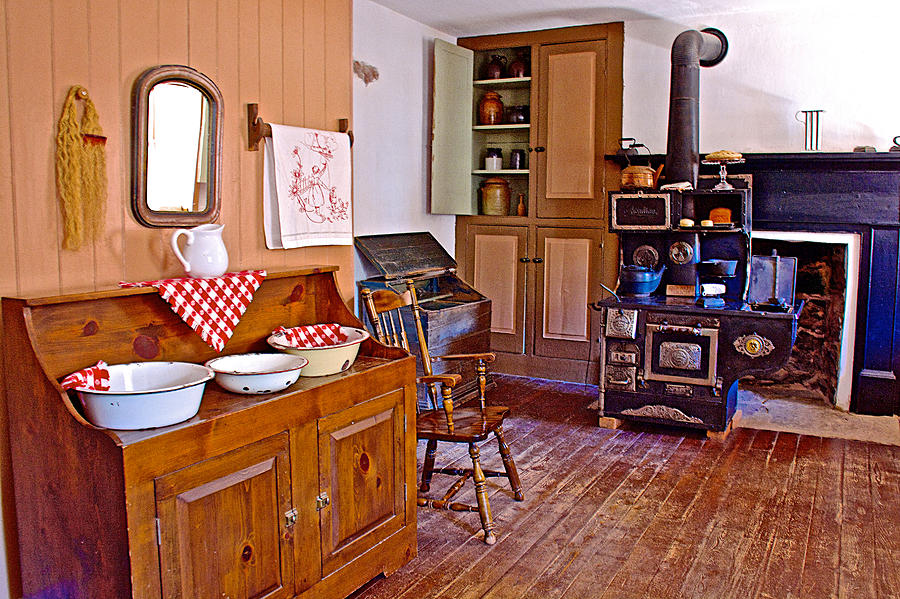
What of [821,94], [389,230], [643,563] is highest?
[821,94]

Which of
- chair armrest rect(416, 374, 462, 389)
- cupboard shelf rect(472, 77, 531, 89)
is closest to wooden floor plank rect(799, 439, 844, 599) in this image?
chair armrest rect(416, 374, 462, 389)

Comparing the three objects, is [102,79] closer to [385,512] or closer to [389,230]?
[385,512]

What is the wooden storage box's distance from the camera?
186 inches

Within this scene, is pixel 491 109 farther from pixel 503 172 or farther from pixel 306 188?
pixel 306 188

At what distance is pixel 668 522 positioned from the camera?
3238 mm

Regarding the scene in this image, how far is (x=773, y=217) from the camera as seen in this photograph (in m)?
4.96

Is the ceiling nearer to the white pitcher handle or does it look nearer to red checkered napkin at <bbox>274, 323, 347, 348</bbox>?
red checkered napkin at <bbox>274, 323, 347, 348</bbox>

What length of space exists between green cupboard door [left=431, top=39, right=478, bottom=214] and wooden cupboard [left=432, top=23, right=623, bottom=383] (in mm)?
11

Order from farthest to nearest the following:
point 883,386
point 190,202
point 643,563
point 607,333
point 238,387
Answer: point 883,386
point 607,333
point 643,563
point 190,202
point 238,387

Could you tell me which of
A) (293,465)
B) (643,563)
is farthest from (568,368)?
(293,465)

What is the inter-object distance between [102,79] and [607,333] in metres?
3.10

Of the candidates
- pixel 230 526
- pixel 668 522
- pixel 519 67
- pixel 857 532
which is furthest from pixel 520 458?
pixel 519 67

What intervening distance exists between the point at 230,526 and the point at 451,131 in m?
4.15

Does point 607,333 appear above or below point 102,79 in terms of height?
below
